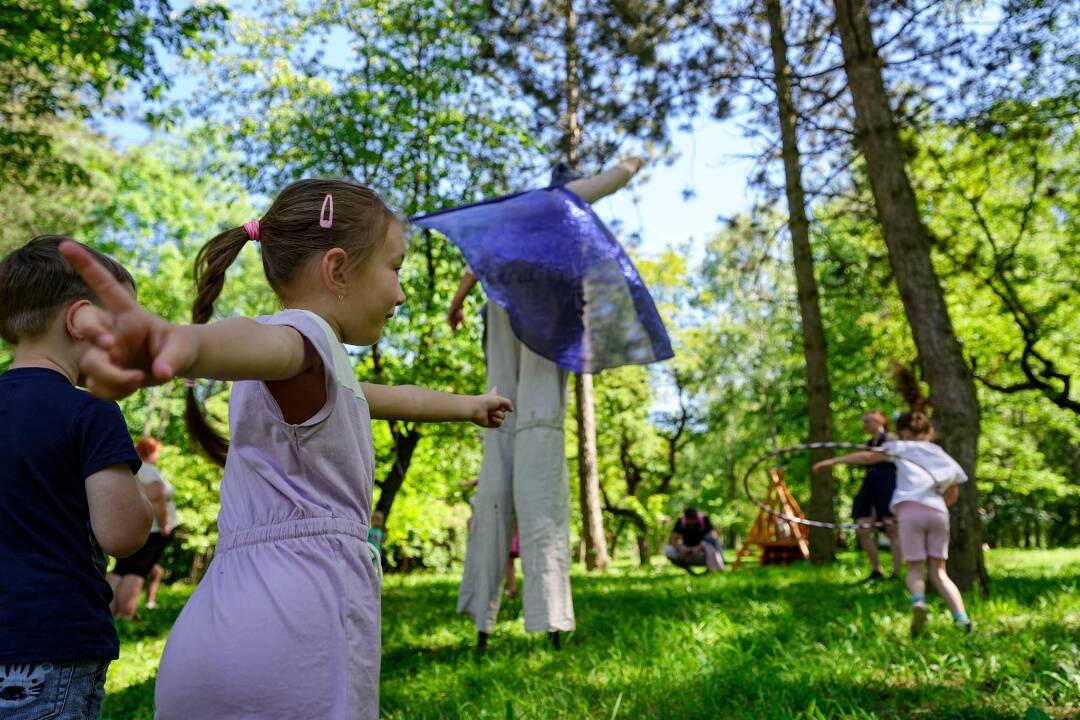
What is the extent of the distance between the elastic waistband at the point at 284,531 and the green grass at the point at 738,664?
186 cm

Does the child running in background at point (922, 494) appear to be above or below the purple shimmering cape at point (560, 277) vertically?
below

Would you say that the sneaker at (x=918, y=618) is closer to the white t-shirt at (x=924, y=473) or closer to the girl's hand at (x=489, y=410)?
the white t-shirt at (x=924, y=473)

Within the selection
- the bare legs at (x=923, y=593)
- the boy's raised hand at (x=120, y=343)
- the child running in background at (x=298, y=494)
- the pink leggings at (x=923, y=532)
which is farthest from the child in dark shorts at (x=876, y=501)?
the boy's raised hand at (x=120, y=343)

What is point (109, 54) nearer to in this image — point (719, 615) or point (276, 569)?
point (719, 615)

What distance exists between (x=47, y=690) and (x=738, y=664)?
10.2 ft

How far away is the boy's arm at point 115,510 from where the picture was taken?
199cm

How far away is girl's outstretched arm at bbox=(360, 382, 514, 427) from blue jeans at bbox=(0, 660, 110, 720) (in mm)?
934

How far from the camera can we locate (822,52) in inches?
429

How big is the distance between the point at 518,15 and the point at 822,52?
157 inches

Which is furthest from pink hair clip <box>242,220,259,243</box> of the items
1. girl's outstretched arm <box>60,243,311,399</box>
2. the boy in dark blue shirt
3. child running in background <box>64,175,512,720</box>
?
girl's outstretched arm <box>60,243,311,399</box>

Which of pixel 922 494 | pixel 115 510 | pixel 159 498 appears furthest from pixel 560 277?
pixel 159 498

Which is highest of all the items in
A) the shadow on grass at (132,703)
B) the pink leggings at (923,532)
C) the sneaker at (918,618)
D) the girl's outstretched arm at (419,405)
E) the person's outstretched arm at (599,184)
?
the person's outstretched arm at (599,184)

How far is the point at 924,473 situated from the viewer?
607 centimetres

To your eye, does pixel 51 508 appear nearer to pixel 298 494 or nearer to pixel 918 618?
pixel 298 494
